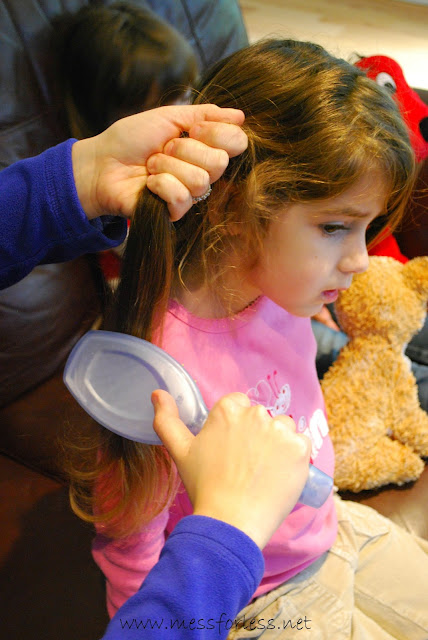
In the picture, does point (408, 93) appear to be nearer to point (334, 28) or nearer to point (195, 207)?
point (195, 207)

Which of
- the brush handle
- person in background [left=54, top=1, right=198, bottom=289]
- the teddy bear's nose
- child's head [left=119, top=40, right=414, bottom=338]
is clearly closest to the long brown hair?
child's head [left=119, top=40, right=414, bottom=338]

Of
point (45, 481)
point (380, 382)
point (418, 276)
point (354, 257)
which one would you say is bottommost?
point (45, 481)

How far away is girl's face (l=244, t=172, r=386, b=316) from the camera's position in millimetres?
593

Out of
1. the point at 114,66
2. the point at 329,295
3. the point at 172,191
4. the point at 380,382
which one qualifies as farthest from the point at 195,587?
the point at 114,66

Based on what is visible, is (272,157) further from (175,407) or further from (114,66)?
(114,66)

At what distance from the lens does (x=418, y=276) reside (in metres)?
0.94

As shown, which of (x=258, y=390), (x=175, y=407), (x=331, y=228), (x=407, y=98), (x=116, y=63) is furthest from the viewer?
(x=407, y=98)

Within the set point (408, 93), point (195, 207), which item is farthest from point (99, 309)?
point (408, 93)

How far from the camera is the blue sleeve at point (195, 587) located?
14.9 inches

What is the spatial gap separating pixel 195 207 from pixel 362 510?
1.80ft

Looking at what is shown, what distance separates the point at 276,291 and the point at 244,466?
12.0 inches

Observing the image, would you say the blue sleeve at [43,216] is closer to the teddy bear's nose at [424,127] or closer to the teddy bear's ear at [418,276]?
the teddy bear's ear at [418,276]

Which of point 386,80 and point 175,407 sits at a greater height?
point 386,80

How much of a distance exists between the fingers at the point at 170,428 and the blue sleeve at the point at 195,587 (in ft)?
0.19
